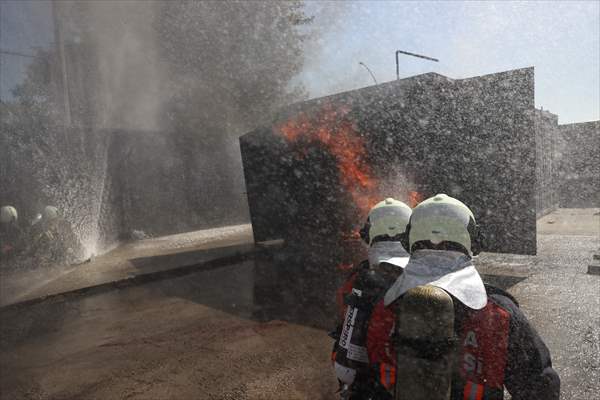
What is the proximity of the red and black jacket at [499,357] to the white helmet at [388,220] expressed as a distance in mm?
730

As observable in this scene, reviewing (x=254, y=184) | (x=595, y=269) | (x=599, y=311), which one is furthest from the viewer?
(x=254, y=184)

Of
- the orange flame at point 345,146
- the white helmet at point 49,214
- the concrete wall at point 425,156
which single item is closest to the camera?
the concrete wall at point 425,156

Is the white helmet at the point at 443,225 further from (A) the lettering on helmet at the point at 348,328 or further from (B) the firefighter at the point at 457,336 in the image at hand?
(A) the lettering on helmet at the point at 348,328

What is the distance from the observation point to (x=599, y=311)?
5.20 meters

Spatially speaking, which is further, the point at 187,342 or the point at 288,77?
the point at 288,77

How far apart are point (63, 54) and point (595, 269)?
58.9ft

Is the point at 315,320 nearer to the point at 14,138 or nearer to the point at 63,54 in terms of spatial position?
the point at 14,138

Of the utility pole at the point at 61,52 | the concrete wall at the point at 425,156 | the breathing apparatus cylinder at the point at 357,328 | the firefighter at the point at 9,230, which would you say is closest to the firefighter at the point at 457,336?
the breathing apparatus cylinder at the point at 357,328

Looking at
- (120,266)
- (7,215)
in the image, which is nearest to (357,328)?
(120,266)

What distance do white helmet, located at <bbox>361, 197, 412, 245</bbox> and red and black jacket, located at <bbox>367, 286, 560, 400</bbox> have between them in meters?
0.73

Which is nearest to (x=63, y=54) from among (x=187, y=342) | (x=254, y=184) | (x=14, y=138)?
(x=14, y=138)

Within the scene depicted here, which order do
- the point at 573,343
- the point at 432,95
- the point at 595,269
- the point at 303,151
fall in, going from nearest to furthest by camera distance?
the point at 573,343 → the point at 595,269 → the point at 432,95 → the point at 303,151

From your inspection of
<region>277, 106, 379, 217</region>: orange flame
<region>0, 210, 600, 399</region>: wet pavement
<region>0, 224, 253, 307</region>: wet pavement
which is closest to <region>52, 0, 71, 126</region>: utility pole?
<region>0, 224, 253, 307</region>: wet pavement

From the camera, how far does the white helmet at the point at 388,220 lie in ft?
7.06
